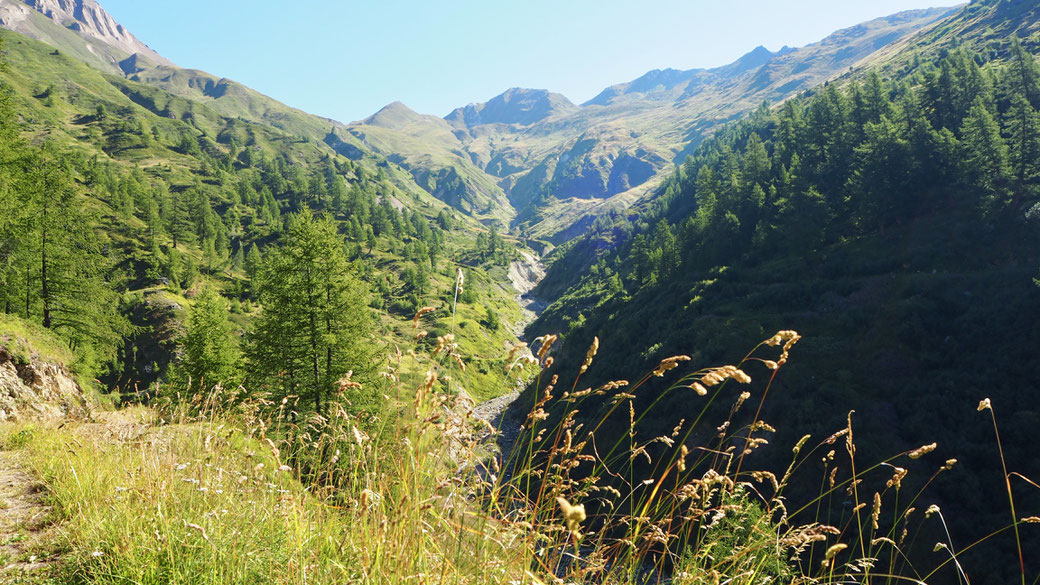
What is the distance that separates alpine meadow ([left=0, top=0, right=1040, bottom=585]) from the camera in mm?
3215

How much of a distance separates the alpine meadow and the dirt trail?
3 centimetres

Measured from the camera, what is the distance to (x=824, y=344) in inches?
1754

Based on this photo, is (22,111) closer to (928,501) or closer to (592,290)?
(592,290)

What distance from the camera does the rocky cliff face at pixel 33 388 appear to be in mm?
11673

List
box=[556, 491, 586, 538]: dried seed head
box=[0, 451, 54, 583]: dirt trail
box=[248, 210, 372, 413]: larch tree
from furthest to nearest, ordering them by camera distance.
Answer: box=[248, 210, 372, 413]: larch tree → box=[0, 451, 54, 583]: dirt trail → box=[556, 491, 586, 538]: dried seed head

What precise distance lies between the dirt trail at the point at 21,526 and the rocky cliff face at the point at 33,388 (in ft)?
24.5

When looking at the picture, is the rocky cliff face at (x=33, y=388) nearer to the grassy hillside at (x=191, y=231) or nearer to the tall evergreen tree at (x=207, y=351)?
the tall evergreen tree at (x=207, y=351)

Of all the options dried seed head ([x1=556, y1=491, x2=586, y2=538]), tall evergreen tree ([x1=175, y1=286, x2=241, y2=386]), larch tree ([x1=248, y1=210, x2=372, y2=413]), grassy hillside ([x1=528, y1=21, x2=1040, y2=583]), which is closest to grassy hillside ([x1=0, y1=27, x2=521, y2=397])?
tall evergreen tree ([x1=175, y1=286, x2=241, y2=386])

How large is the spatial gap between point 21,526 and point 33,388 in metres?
13.9

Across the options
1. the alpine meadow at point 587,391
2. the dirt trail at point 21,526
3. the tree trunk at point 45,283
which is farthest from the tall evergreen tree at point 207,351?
the dirt trail at point 21,526

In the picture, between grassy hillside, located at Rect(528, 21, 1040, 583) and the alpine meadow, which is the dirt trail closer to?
the alpine meadow

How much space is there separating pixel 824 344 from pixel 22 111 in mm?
225730

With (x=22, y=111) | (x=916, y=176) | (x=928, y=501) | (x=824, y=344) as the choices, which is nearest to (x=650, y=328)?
(x=824, y=344)

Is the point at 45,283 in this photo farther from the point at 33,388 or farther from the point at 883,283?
the point at 883,283
